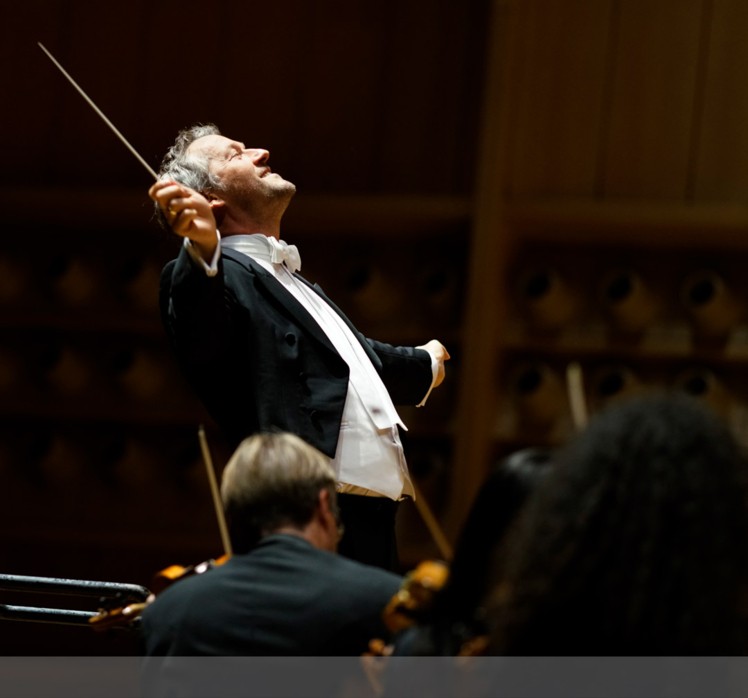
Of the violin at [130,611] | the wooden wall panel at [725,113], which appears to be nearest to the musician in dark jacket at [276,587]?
the violin at [130,611]

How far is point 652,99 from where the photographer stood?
4.73 m

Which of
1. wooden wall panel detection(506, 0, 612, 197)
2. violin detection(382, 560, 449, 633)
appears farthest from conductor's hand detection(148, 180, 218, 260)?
wooden wall panel detection(506, 0, 612, 197)

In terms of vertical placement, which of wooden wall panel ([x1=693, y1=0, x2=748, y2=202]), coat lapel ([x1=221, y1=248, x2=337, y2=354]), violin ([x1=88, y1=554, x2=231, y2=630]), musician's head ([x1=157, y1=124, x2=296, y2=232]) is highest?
wooden wall panel ([x1=693, y1=0, x2=748, y2=202])

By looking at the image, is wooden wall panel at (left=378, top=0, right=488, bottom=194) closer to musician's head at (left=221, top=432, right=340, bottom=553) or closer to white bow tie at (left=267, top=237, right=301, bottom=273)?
white bow tie at (left=267, top=237, right=301, bottom=273)

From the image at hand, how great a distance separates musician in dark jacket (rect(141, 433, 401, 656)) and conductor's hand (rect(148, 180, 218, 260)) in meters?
0.60

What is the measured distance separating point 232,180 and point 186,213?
0.51 meters

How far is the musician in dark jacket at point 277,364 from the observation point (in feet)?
7.87

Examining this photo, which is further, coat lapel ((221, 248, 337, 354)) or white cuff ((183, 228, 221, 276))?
coat lapel ((221, 248, 337, 354))

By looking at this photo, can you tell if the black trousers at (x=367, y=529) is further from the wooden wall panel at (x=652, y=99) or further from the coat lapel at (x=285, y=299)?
the wooden wall panel at (x=652, y=99)

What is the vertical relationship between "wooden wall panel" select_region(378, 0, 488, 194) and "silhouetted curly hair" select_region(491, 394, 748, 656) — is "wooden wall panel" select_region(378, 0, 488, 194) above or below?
above

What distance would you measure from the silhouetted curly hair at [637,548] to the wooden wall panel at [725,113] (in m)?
3.40

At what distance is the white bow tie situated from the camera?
2.75 m

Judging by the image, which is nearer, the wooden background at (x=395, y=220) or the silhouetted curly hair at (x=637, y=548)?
the silhouetted curly hair at (x=637, y=548)

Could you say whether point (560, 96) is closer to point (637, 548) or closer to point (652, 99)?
point (652, 99)
